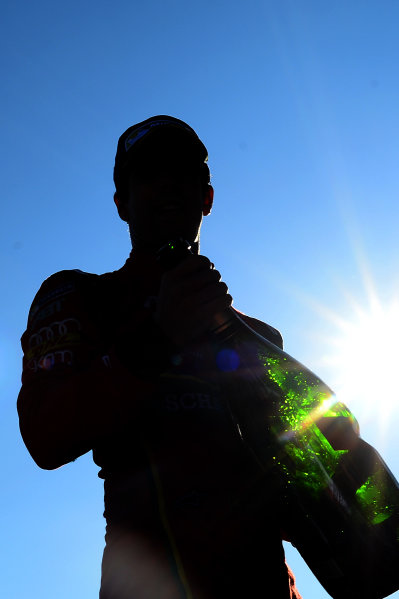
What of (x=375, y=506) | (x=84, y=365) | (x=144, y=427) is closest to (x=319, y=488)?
(x=375, y=506)

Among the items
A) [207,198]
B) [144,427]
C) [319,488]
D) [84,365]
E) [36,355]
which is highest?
[207,198]

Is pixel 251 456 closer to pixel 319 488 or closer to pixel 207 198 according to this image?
pixel 319 488

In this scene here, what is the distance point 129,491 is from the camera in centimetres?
186

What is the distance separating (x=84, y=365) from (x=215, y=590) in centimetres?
93

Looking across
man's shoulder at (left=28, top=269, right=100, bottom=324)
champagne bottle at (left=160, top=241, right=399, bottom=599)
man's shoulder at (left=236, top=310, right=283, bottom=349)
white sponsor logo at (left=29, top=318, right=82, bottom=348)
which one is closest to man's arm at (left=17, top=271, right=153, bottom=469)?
white sponsor logo at (left=29, top=318, right=82, bottom=348)

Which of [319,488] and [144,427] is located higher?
[144,427]

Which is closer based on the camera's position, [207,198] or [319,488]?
[319,488]

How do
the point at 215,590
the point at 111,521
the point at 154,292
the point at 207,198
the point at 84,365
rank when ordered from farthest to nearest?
the point at 207,198
the point at 154,292
the point at 84,365
the point at 111,521
the point at 215,590

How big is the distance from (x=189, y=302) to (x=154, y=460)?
1.98 feet

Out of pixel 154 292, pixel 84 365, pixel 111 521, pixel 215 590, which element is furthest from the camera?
pixel 154 292

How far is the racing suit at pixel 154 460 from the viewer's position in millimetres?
1701

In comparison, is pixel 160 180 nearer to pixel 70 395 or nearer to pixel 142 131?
pixel 142 131

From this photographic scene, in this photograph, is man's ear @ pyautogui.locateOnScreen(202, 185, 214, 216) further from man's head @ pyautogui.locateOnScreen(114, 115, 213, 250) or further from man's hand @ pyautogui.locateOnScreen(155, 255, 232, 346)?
man's hand @ pyautogui.locateOnScreen(155, 255, 232, 346)

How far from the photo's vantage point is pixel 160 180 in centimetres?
304
